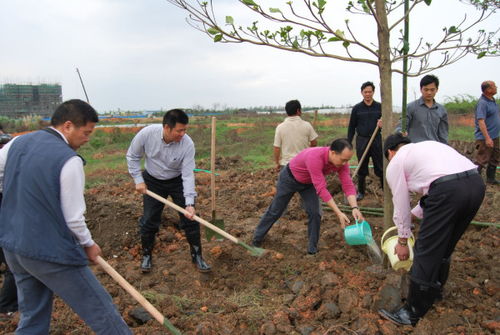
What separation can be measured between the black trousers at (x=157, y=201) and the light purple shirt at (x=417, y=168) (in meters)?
2.02

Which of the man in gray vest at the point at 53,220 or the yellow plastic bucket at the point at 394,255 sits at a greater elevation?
the man in gray vest at the point at 53,220

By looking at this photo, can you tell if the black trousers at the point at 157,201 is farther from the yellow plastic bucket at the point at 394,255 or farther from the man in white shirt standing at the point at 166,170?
the yellow plastic bucket at the point at 394,255

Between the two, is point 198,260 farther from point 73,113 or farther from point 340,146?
point 73,113

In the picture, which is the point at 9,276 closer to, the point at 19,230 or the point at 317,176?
the point at 19,230

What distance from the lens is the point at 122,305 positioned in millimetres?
2992

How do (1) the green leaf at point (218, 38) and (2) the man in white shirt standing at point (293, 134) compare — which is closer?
(1) the green leaf at point (218, 38)

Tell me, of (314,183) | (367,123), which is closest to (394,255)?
(314,183)

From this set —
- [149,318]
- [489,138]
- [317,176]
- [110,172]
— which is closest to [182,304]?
[149,318]

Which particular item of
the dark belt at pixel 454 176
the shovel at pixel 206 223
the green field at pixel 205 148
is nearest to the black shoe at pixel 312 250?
the shovel at pixel 206 223

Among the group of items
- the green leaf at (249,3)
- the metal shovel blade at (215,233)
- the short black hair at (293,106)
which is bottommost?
the metal shovel blade at (215,233)

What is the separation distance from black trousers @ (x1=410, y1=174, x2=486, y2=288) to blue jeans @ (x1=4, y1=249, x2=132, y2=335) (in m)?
1.90

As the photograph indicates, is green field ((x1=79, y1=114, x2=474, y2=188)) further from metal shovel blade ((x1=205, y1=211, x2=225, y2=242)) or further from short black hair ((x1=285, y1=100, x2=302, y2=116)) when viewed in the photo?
metal shovel blade ((x1=205, y1=211, x2=225, y2=242))

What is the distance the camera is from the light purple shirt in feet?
7.82

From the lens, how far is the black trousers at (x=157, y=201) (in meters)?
3.73
